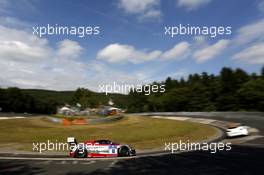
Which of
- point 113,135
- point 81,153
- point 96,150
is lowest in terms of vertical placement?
point 113,135

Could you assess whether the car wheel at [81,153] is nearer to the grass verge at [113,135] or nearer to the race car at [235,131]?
the grass verge at [113,135]

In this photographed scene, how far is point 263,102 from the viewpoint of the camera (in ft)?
279

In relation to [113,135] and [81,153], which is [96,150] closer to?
[81,153]

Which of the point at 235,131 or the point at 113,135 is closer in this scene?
the point at 235,131

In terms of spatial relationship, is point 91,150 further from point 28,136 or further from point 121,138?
point 28,136

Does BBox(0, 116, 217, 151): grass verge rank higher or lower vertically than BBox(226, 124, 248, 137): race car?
lower

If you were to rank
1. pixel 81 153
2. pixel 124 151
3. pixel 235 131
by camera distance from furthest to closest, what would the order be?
pixel 235 131 → pixel 124 151 → pixel 81 153

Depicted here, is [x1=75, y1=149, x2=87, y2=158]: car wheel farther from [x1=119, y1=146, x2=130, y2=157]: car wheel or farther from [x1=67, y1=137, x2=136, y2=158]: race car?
[x1=119, y1=146, x2=130, y2=157]: car wheel

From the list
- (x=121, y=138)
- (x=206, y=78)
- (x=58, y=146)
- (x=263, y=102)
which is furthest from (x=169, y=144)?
(x=206, y=78)

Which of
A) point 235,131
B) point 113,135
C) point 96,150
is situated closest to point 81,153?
point 96,150

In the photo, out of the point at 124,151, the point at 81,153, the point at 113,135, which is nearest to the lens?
the point at 81,153

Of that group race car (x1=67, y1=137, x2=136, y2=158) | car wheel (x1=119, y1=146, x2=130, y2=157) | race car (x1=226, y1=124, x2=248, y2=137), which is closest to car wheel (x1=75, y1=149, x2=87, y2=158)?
race car (x1=67, y1=137, x2=136, y2=158)

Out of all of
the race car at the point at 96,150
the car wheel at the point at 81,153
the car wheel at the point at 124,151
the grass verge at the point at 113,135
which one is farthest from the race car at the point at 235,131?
the car wheel at the point at 81,153

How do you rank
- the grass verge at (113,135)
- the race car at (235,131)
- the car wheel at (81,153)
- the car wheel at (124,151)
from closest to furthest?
the car wheel at (81,153), the car wheel at (124,151), the race car at (235,131), the grass verge at (113,135)
